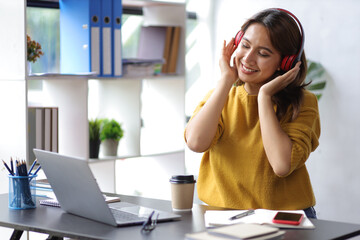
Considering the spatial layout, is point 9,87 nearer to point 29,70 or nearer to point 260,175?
point 29,70

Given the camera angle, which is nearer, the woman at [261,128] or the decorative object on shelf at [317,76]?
the woman at [261,128]

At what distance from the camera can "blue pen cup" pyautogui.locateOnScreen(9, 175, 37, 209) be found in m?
1.86

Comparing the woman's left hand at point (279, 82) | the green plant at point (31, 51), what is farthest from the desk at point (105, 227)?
the green plant at point (31, 51)

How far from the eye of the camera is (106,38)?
3.21 meters

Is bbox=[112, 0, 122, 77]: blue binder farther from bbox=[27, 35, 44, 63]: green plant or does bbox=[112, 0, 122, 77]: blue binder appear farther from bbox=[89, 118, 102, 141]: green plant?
bbox=[27, 35, 44, 63]: green plant

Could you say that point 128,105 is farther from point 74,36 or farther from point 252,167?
point 252,167

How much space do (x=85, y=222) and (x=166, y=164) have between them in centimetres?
213

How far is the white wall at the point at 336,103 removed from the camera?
11.6 ft

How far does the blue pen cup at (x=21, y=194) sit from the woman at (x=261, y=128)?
61 centimetres

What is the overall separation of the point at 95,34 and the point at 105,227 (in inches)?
69.5

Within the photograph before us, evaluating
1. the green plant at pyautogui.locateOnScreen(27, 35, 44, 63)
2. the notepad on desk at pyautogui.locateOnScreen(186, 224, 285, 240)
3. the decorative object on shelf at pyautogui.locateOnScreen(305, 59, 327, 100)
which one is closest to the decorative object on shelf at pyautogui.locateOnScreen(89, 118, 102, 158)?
the green plant at pyautogui.locateOnScreen(27, 35, 44, 63)

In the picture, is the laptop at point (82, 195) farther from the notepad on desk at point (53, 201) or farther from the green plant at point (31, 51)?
the green plant at point (31, 51)

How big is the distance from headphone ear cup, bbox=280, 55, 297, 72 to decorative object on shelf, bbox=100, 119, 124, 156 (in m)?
1.50

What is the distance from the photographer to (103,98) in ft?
11.9
